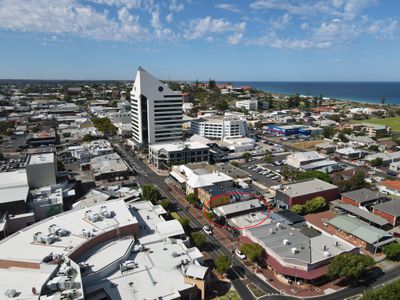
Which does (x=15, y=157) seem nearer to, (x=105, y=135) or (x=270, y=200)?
(x=105, y=135)

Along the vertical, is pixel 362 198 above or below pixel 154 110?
below

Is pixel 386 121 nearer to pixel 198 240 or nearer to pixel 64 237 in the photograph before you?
pixel 198 240

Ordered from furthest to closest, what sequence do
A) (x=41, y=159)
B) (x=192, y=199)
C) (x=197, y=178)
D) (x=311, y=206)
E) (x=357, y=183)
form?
(x=357, y=183) < (x=41, y=159) < (x=197, y=178) < (x=192, y=199) < (x=311, y=206)

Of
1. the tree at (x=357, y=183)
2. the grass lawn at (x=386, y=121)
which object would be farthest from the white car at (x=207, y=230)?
the grass lawn at (x=386, y=121)

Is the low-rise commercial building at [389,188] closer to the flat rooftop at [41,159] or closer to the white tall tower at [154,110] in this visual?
the white tall tower at [154,110]

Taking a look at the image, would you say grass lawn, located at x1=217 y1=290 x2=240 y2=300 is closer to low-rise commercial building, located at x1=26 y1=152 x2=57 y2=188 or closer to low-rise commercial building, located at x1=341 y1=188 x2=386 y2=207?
low-rise commercial building, located at x1=341 y1=188 x2=386 y2=207


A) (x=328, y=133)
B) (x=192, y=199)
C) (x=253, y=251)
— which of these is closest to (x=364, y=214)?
(x=253, y=251)

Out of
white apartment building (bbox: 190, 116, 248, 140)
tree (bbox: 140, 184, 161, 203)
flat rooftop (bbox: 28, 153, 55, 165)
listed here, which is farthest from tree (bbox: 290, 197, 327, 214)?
white apartment building (bbox: 190, 116, 248, 140)
